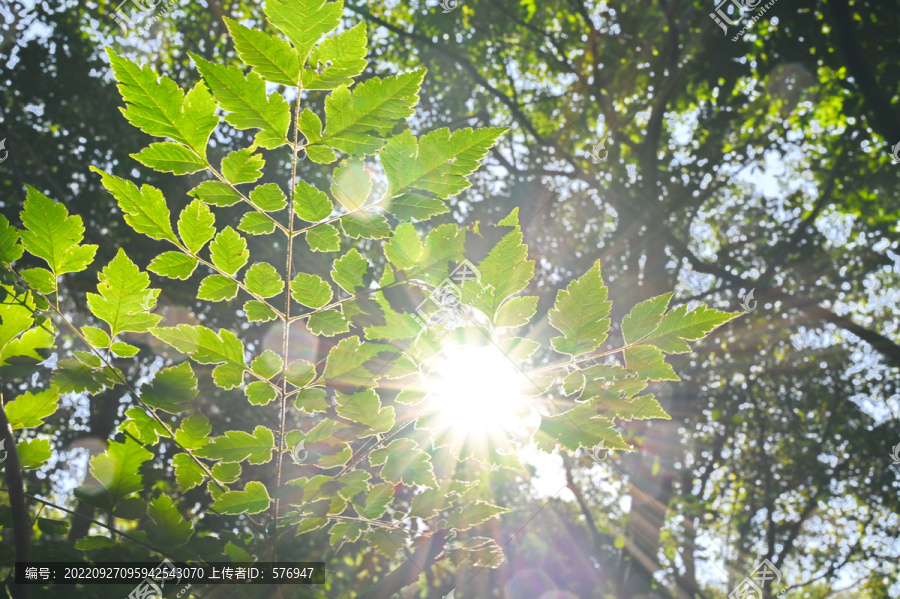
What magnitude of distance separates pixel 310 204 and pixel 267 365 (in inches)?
12.9

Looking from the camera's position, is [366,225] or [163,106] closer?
[163,106]

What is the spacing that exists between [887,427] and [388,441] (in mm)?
11270

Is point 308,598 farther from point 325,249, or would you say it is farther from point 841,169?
point 841,169

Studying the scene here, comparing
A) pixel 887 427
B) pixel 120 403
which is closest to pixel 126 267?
pixel 120 403

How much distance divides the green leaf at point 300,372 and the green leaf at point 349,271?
17cm

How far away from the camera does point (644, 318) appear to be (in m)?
0.96

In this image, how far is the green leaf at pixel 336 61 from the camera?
84cm

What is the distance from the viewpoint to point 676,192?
7.57m

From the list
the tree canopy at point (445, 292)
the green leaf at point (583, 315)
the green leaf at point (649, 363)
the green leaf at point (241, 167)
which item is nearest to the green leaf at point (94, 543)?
the tree canopy at point (445, 292)

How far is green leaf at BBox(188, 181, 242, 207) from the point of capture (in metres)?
0.88

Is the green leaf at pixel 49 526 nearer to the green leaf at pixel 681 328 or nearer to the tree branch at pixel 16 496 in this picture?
the tree branch at pixel 16 496

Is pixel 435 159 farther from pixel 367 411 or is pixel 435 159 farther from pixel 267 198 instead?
pixel 367 411

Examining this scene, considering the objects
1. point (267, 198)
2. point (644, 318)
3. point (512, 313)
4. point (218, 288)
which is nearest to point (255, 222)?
point (267, 198)

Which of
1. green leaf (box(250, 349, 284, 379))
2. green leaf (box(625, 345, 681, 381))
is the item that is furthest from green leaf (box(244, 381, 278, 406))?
green leaf (box(625, 345, 681, 381))
